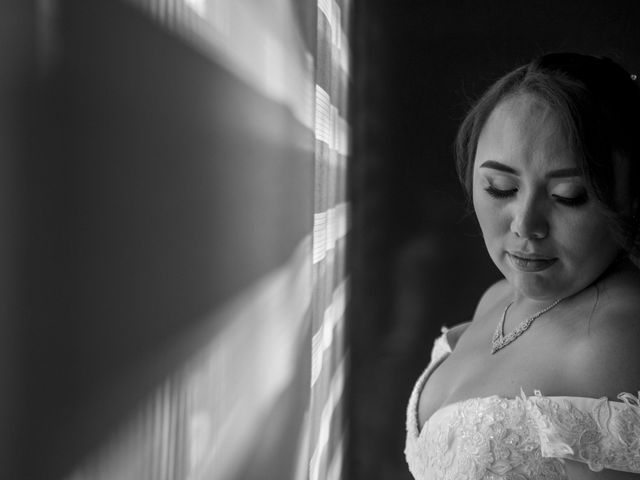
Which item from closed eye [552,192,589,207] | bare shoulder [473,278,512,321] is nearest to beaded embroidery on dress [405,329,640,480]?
closed eye [552,192,589,207]

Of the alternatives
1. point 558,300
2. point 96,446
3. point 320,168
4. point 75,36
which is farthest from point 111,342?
point 320,168

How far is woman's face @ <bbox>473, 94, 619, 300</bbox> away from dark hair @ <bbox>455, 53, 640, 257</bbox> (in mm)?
18

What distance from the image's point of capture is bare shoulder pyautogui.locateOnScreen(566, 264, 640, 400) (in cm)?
97

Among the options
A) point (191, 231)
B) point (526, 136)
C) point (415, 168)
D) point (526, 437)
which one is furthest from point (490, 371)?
point (415, 168)

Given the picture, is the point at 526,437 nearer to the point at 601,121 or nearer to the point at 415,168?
the point at 601,121

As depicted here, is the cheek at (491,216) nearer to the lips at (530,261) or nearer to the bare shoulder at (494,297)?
the lips at (530,261)

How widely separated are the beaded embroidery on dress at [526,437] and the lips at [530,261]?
0.62 ft

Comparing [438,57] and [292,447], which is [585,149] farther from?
[438,57]

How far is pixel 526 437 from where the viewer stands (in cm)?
103

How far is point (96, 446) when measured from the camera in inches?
17.1

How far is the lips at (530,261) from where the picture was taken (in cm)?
109

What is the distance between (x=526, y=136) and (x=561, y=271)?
207mm

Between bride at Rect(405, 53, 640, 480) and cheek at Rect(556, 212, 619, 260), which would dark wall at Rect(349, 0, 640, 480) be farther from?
cheek at Rect(556, 212, 619, 260)

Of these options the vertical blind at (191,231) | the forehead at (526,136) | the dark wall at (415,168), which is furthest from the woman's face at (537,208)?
the dark wall at (415,168)
